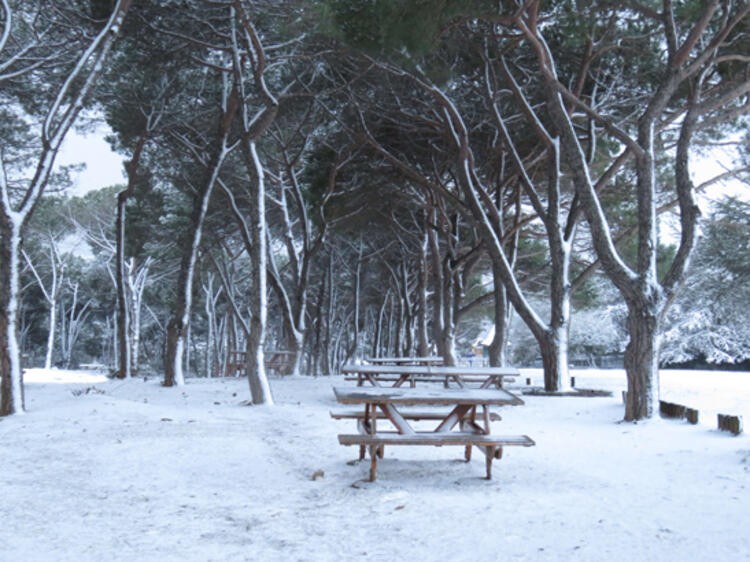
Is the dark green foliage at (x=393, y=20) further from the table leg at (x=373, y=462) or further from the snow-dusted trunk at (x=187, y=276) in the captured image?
the table leg at (x=373, y=462)

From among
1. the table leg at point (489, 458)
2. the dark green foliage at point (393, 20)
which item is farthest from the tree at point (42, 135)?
the table leg at point (489, 458)

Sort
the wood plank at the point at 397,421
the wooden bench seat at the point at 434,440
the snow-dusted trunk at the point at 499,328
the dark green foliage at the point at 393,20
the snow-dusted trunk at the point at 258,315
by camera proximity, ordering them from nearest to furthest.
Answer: the wooden bench seat at the point at 434,440 → the wood plank at the point at 397,421 → the dark green foliage at the point at 393,20 → the snow-dusted trunk at the point at 258,315 → the snow-dusted trunk at the point at 499,328

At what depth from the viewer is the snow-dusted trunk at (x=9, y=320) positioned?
836 centimetres

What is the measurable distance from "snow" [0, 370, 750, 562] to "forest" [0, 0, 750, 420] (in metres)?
2.33

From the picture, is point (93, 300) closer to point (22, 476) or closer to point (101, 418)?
point (101, 418)

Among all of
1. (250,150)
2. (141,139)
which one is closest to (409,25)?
(250,150)

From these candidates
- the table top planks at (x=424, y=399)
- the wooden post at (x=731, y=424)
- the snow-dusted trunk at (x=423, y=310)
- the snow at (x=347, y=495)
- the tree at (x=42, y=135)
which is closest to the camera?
the snow at (x=347, y=495)

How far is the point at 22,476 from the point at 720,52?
10.8 m

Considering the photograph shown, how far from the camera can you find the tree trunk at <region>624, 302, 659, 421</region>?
7.82 metres

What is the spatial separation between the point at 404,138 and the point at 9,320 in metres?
10.4

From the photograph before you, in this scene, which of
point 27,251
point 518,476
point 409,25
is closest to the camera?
point 518,476

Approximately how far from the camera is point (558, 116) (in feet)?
30.0

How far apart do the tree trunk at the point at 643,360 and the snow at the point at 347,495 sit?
315mm

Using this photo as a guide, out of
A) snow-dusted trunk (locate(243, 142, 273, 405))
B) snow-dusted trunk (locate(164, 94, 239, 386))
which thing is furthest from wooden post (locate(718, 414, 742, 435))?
snow-dusted trunk (locate(164, 94, 239, 386))
